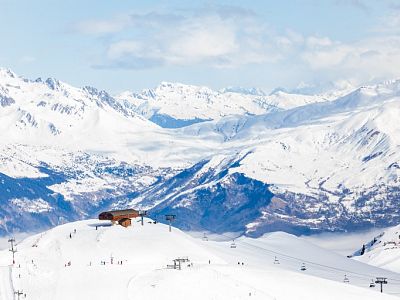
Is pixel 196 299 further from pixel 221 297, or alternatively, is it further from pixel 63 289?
pixel 63 289

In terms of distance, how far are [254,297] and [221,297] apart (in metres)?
6.85

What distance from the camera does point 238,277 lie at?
653 ft

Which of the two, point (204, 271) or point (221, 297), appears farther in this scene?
point (204, 271)

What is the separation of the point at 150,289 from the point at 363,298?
46.7 m

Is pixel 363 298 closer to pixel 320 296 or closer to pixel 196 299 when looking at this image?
pixel 320 296

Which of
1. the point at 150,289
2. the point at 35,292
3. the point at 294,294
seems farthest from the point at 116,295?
the point at 294,294

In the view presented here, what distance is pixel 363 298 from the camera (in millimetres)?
198875

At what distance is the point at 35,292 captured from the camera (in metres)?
195

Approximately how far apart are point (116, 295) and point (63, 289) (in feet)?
49.7

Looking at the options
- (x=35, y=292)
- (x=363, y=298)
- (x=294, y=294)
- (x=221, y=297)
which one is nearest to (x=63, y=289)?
(x=35, y=292)

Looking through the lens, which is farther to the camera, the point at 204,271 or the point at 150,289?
the point at 204,271

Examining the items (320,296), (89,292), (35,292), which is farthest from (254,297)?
(35,292)

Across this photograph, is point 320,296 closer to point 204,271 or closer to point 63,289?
point 204,271

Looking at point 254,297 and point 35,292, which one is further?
point 35,292
